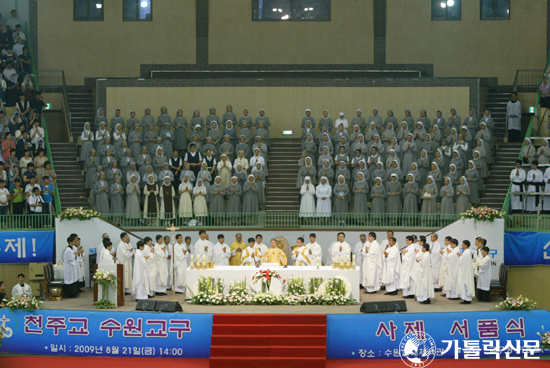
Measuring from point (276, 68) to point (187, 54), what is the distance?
3768 millimetres

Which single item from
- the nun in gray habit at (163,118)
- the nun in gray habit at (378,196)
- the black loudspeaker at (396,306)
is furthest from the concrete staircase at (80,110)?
the black loudspeaker at (396,306)

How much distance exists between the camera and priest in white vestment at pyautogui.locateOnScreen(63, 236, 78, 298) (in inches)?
803

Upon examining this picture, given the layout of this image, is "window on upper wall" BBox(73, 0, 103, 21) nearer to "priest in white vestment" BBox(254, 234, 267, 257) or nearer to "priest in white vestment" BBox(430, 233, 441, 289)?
"priest in white vestment" BBox(254, 234, 267, 257)

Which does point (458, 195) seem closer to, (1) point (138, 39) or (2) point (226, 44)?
(2) point (226, 44)

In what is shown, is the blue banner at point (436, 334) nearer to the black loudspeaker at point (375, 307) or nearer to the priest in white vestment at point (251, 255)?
the black loudspeaker at point (375, 307)

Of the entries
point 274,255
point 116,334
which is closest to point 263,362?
point 116,334

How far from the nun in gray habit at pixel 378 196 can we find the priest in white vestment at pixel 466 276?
17.3ft

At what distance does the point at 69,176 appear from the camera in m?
27.6

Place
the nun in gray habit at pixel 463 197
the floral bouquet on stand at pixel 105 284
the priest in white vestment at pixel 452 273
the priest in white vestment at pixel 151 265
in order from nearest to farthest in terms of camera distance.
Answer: the floral bouquet on stand at pixel 105 284 < the priest in white vestment at pixel 452 273 < the priest in white vestment at pixel 151 265 < the nun in gray habit at pixel 463 197

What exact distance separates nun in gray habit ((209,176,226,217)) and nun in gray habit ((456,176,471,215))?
762 cm

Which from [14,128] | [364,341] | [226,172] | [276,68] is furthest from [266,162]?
[364,341]

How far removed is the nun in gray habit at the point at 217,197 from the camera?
82.1ft

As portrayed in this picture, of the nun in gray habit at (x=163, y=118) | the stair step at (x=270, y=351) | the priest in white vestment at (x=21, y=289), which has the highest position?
the nun in gray habit at (x=163, y=118)

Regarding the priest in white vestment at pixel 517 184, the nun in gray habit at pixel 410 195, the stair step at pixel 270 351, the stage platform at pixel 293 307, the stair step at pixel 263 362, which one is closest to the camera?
the stair step at pixel 263 362
